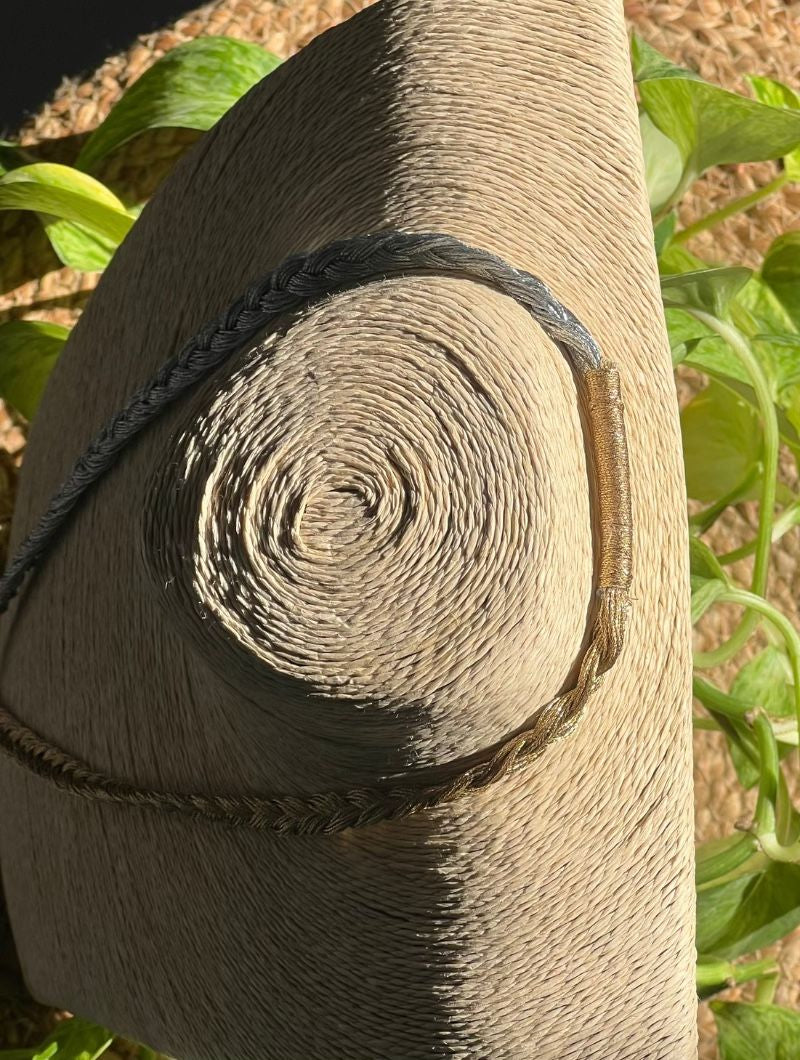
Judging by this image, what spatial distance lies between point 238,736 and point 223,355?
0.37ft

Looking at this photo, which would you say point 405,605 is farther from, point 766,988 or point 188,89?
point 766,988

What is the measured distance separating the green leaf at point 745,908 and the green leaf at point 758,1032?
0.17ft

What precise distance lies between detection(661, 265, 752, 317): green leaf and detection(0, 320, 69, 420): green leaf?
1.11ft

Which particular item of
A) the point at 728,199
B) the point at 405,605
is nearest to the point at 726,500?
the point at 728,199

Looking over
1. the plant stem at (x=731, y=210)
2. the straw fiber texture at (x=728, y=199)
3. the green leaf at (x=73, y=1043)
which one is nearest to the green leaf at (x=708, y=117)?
the plant stem at (x=731, y=210)

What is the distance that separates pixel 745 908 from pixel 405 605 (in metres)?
0.46

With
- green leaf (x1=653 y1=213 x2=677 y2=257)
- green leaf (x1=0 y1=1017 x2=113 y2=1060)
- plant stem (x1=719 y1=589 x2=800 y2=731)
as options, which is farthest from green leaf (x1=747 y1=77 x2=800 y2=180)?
green leaf (x1=0 y1=1017 x2=113 y2=1060)

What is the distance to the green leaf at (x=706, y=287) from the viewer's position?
60 centimetres

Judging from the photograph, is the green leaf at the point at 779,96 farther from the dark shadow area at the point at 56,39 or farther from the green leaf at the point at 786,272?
the dark shadow area at the point at 56,39

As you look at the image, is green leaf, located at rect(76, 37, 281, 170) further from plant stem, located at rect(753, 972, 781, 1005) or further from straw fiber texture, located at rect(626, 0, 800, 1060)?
A: plant stem, located at rect(753, 972, 781, 1005)

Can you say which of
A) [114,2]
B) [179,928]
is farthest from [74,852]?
[114,2]

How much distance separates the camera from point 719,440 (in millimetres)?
778

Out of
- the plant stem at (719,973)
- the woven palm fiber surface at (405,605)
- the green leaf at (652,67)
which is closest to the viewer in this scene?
the woven palm fiber surface at (405,605)

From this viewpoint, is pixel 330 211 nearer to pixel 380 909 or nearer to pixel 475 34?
pixel 475 34
